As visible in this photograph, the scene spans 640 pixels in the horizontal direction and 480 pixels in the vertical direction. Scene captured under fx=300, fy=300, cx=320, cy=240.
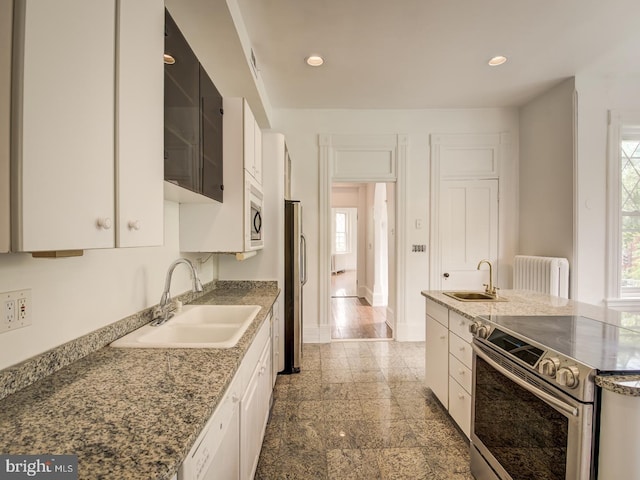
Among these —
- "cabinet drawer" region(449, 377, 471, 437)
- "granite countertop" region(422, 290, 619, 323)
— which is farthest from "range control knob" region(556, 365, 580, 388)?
"cabinet drawer" region(449, 377, 471, 437)

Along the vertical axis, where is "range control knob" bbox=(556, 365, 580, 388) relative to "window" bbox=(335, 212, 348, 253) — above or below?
below

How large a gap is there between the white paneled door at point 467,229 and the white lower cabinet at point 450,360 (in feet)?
5.59

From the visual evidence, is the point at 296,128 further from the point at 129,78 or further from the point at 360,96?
the point at 129,78

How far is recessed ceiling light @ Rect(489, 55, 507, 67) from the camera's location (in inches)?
109

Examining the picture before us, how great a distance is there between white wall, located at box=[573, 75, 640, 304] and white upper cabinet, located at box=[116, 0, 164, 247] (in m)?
3.77

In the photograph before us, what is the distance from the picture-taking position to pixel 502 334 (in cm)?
145

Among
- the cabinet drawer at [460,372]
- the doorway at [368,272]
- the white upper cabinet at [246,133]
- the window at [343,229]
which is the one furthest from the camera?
the window at [343,229]

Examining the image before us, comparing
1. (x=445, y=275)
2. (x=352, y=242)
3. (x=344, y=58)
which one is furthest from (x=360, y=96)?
(x=352, y=242)

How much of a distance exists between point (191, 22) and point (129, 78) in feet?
4.28

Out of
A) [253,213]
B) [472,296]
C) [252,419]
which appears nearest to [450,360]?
[472,296]

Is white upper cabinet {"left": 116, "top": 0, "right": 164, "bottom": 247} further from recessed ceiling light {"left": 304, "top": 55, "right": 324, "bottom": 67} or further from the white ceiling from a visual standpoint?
recessed ceiling light {"left": 304, "top": 55, "right": 324, "bottom": 67}

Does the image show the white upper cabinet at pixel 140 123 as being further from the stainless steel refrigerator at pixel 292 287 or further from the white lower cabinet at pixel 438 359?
the white lower cabinet at pixel 438 359

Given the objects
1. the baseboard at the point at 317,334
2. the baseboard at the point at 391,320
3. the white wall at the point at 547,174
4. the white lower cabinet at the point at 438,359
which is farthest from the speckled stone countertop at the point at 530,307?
the baseboard at the point at 317,334

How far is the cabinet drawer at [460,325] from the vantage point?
5.98ft
